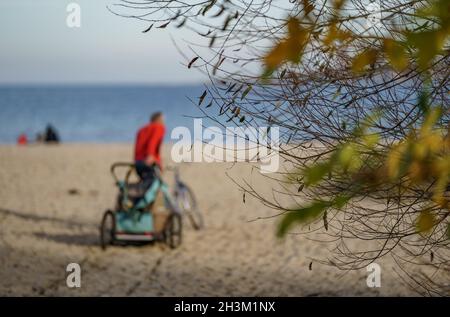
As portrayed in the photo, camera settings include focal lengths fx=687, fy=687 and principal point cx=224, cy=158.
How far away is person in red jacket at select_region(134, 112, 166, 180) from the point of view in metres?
9.08

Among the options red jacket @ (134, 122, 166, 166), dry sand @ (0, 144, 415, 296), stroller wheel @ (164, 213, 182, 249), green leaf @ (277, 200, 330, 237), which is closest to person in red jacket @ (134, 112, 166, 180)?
red jacket @ (134, 122, 166, 166)

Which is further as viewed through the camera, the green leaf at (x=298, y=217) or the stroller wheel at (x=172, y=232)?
the stroller wheel at (x=172, y=232)

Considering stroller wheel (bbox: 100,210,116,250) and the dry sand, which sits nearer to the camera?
the dry sand

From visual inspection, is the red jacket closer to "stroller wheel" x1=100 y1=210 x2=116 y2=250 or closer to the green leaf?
"stroller wheel" x1=100 y1=210 x2=116 y2=250

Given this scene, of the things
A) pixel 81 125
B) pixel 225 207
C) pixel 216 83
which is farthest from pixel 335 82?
pixel 81 125

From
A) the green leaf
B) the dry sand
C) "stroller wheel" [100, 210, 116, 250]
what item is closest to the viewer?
the green leaf

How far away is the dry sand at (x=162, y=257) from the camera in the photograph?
7398 millimetres

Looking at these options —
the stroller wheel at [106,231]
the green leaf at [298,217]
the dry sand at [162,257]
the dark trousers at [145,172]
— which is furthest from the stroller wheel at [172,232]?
the green leaf at [298,217]

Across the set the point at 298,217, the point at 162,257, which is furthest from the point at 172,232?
the point at 298,217

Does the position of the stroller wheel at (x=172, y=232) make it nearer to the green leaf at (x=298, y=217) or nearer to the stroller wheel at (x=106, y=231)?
the stroller wheel at (x=106, y=231)

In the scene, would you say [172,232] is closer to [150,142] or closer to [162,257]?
[162,257]

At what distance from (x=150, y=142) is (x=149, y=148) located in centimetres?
9

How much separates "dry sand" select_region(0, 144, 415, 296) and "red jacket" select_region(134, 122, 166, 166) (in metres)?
1.29

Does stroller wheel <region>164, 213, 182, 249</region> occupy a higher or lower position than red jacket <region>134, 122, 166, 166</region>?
lower
